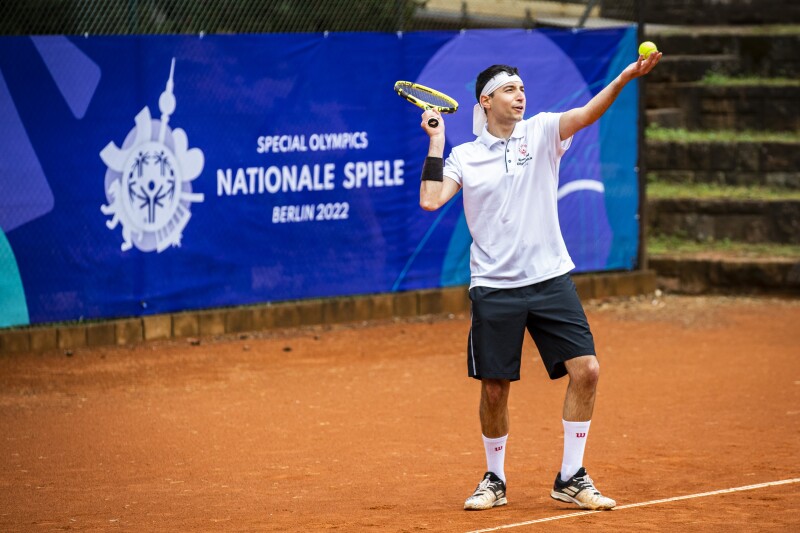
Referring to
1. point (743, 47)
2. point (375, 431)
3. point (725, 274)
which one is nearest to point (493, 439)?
point (375, 431)

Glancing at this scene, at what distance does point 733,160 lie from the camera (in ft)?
54.1

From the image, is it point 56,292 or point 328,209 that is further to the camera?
point 328,209

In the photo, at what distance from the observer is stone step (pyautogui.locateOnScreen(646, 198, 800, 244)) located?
14.9m

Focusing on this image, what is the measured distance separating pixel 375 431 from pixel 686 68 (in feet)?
36.6

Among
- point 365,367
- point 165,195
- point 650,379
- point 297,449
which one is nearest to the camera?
point 297,449

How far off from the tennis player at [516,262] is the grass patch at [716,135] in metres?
10.4

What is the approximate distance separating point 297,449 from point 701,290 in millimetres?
7081

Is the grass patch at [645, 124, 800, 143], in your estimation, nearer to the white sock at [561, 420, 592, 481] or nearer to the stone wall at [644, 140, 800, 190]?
the stone wall at [644, 140, 800, 190]

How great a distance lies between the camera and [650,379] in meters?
10.0

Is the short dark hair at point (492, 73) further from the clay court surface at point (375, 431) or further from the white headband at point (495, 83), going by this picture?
the clay court surface at point (375, 431)

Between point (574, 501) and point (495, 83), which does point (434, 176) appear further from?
point (574, 501)

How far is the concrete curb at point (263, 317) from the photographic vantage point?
36.6 feet

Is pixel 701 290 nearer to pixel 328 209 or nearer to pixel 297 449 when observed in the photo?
pixel 328 209

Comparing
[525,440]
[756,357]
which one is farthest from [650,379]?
[525,440]
